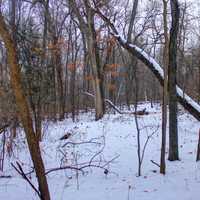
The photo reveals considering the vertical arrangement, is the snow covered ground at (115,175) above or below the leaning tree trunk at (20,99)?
below

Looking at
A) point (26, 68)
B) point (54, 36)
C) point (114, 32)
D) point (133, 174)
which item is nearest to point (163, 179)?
point (133, 174)

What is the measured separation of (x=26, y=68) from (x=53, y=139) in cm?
307

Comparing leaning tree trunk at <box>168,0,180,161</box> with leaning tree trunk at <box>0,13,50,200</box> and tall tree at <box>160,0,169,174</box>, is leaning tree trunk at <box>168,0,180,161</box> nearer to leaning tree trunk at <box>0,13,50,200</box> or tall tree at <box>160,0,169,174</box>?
tall tree at <box>160,0,169,174</box>

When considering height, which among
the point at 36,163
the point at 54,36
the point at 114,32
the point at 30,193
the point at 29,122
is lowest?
the point at 30,193

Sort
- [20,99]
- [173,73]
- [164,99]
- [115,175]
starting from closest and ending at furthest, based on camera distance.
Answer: [20,99], [164,99], [115,175], [173,73]

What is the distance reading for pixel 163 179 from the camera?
7031mm

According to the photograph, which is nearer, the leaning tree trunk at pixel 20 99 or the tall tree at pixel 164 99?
the leaning tree trunk at pixel 20 99

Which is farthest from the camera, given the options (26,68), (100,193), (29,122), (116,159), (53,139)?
(53,139)

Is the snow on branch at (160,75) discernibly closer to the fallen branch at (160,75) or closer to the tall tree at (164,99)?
the fallen branch at (160,75)

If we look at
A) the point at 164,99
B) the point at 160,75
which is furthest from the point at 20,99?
the point at 160,75

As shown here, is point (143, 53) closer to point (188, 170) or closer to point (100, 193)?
point (188, 170)

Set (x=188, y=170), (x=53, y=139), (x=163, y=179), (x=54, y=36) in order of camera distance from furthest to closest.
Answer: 1. (x=54, y=36)
2. (x=53, y=139)
3. (x=188, y=170)
4. (x=163, y=179)

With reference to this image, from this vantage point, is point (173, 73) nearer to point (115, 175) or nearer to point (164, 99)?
point (164, 99)

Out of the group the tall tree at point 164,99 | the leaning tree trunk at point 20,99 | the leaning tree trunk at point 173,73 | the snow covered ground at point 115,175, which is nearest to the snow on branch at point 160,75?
the leaning tree trunk at point 173,73
